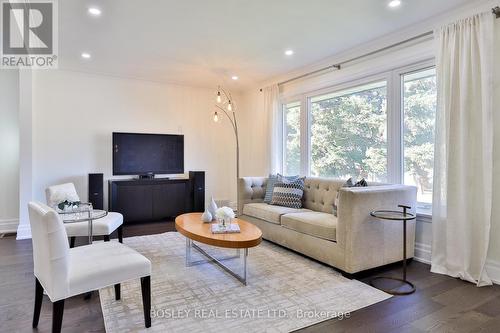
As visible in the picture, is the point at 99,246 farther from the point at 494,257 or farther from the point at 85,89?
the point at 85,89

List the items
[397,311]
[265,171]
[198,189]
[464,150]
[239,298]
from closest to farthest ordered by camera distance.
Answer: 1. [397,311]
2. [239,298]
3. [464,150]
4. [198,189]
5. [265,171]

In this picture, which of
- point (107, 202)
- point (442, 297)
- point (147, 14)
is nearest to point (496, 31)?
point (442, 297)

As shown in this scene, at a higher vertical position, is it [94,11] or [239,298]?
[94,11]

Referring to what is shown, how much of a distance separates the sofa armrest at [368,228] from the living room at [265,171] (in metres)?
0.02

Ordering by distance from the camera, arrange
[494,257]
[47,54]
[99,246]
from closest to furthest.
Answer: [99,246] → [494,257] → [47,54]

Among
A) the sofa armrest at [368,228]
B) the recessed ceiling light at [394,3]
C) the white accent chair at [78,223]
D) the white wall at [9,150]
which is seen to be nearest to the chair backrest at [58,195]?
the white accent chair at [78,223]

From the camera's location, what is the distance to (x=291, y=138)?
559 centimetres

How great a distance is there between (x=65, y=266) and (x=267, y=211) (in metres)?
2.62

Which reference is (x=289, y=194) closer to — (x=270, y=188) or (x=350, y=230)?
(x=270, y=188)

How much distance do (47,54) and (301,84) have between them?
393cm

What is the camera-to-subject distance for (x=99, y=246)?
2355 millimetres

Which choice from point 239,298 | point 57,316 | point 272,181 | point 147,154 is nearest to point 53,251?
point 57,316

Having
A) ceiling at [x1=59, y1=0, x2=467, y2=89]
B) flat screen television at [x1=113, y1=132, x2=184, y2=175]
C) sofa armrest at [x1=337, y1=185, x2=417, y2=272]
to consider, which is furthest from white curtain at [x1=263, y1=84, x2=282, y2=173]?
sofa armrest at [x1=337, y1=185, x2=417, y2=272]

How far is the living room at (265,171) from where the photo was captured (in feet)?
7.41
